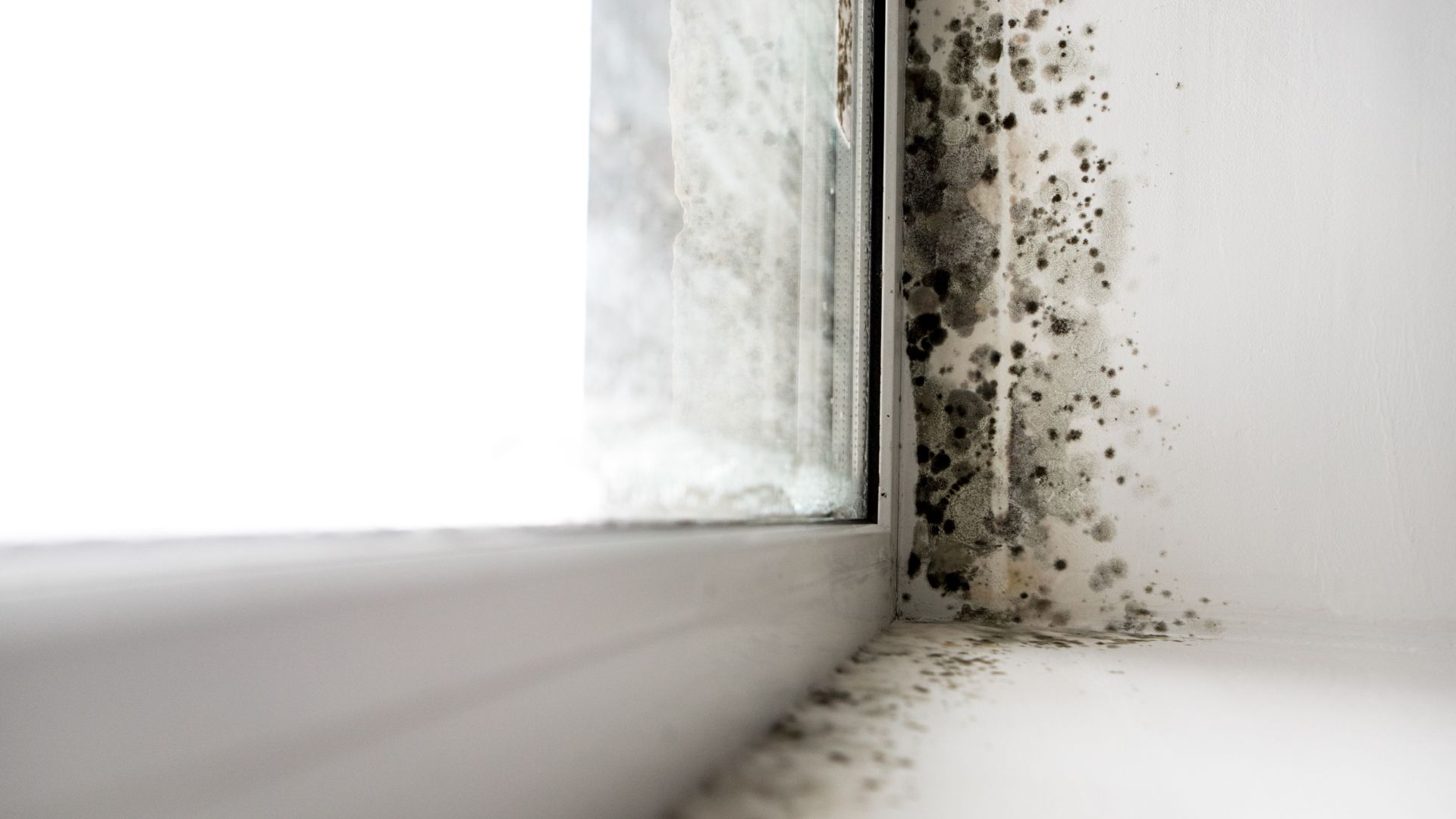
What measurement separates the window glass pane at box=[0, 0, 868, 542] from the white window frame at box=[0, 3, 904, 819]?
0.03 meters

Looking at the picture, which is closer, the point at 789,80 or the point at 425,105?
the point at 425,105

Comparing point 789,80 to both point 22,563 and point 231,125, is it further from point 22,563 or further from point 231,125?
point 22,563

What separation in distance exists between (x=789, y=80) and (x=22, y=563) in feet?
3.10

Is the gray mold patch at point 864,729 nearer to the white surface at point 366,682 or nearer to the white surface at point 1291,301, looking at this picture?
the white surface at point 366,682

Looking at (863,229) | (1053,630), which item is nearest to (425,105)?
(863,229)

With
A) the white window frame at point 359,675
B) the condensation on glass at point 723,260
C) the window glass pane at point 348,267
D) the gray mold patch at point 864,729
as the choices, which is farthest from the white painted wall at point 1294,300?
Answer: the white window frame at point 359,675

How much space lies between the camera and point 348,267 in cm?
30

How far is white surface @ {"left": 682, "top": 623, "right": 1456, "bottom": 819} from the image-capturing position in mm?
541

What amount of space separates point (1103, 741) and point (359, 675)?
25.4 inches

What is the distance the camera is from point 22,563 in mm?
168

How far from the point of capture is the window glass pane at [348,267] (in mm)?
208

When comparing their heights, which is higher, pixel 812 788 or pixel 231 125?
pixel 231 125

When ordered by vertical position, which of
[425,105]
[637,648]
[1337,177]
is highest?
[1337,177]

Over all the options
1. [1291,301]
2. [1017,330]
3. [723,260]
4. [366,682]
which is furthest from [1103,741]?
[1291,301]
